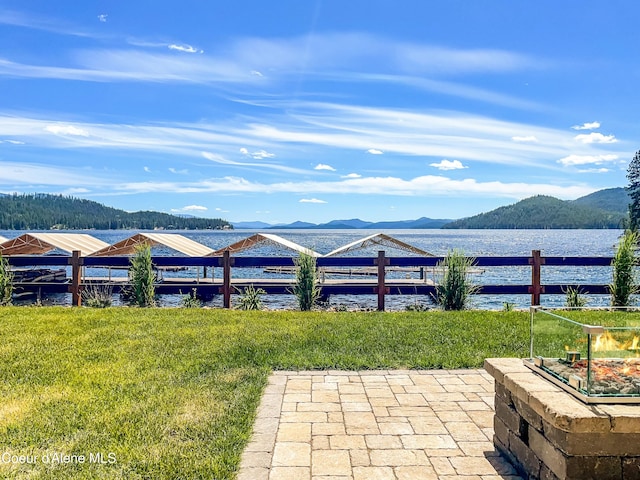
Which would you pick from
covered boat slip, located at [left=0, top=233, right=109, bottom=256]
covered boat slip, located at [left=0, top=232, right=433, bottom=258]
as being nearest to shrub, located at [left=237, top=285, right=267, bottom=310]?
covered boat slip, located at [left=0, top=232, right=433, bottom=258]

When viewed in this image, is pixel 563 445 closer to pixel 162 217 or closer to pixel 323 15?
pixel 323 15

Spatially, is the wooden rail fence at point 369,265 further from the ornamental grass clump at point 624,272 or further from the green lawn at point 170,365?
the green lawn at point 170,365

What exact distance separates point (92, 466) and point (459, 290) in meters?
7.34

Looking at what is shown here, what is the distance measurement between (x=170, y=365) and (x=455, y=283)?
5.83 metres

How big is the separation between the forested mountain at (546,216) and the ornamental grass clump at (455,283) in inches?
4539

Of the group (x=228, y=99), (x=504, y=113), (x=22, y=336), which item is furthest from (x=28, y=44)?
(x=504, y=113)

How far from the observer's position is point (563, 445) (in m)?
2.28

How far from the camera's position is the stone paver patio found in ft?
9.18

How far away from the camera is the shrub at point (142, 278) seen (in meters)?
9.23

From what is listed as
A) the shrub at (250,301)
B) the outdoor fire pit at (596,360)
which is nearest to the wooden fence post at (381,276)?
the shrub at (250,301)

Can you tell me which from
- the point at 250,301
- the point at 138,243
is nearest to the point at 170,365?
the point at 250,301

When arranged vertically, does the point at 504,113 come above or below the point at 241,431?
above

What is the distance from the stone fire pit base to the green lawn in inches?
67.1

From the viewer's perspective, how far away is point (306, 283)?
9156 millimetres
